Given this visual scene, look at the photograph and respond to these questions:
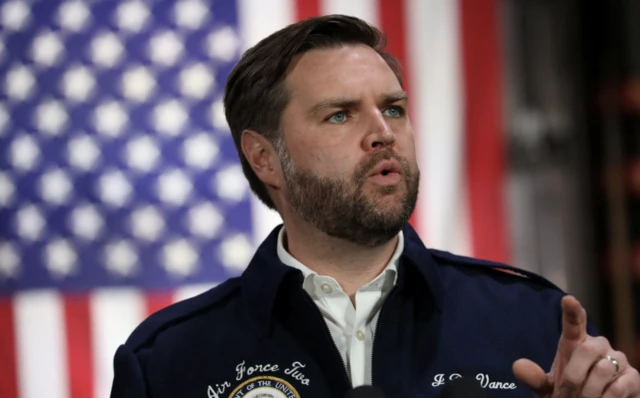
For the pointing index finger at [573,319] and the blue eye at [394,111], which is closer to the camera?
the pointing index finger at [573,319]

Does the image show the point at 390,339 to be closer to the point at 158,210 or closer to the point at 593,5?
the point at 158,210

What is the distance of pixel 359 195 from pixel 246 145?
1.09ft

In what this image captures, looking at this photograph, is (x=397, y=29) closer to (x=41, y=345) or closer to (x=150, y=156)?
(x=150, y=156)

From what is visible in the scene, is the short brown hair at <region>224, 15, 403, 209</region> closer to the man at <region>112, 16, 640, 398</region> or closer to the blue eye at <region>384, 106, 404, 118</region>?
the man at <region>112, 16, 640, 398</region>

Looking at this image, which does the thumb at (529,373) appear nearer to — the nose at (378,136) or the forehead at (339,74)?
the nose at (378,136)

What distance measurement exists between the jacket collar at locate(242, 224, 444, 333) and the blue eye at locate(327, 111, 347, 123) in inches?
9.4

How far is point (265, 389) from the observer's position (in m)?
1.35

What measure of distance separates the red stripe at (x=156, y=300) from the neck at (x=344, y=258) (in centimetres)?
89

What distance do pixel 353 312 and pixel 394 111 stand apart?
14.7 inches

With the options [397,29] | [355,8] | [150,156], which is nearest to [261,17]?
[355,8]

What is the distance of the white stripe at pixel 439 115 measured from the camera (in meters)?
2.50

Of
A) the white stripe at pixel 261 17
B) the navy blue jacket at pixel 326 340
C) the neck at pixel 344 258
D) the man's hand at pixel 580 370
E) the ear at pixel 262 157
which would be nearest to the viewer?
the man's hand at pixel 580 370

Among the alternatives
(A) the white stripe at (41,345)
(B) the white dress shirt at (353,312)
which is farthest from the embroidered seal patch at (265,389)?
(A) the white stripe at (41,345)

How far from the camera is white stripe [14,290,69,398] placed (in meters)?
2.27
